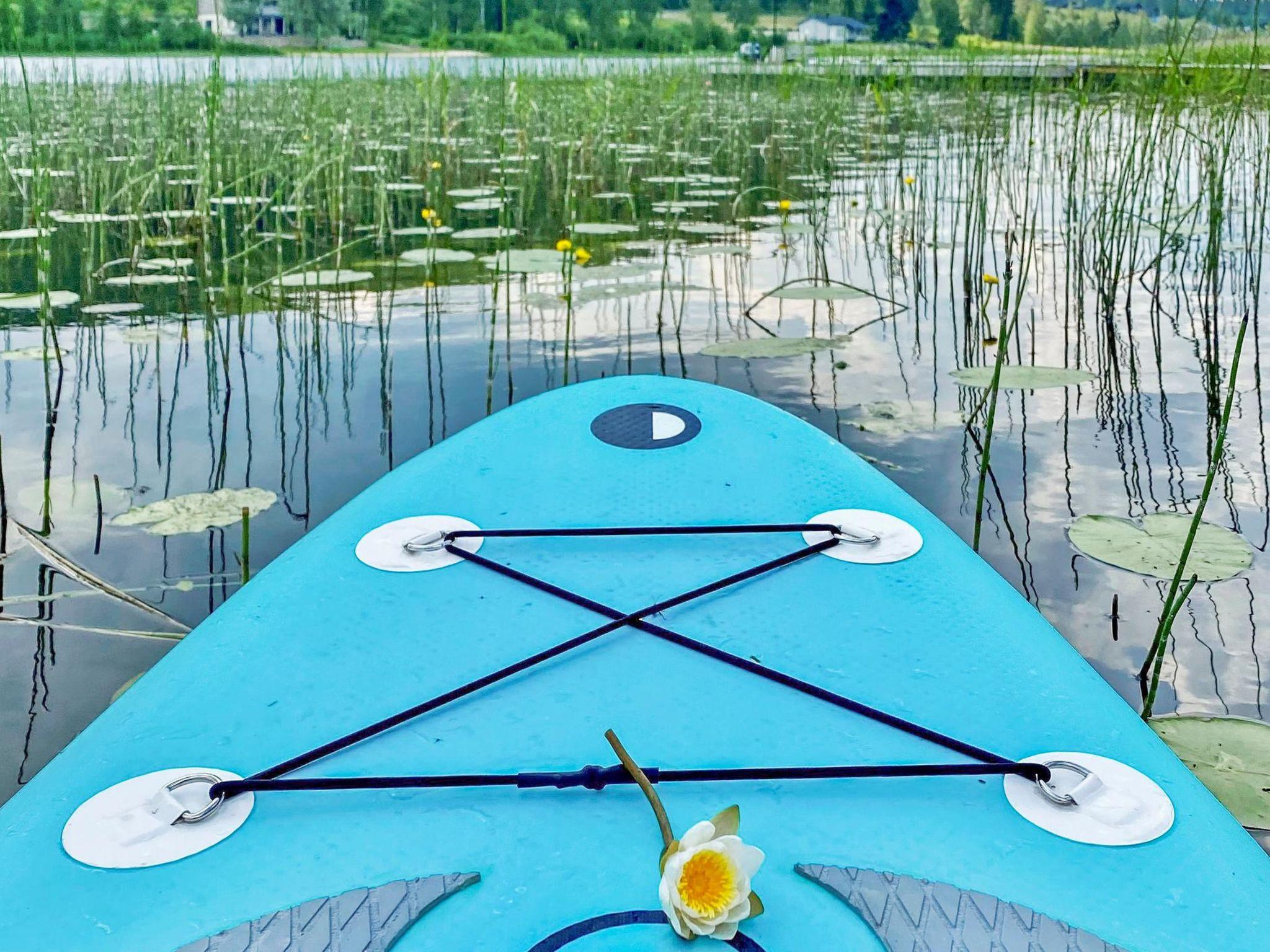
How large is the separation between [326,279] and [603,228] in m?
0.91

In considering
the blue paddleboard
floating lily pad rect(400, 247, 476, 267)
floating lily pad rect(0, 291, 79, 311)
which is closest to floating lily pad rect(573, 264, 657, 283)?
floating lily pad rect(400, 247, 476, 267)

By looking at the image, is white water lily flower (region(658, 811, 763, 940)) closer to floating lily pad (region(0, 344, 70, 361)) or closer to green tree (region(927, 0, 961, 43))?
floating lily pad (region(0, 344, 70, 361))

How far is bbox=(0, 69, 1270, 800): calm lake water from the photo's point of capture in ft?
4.75

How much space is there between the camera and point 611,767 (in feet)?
2.37

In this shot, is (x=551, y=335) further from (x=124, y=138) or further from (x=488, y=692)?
(x=124, y=138)

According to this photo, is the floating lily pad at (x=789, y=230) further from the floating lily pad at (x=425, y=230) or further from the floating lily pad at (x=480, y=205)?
the floating lily pad at (x=425, y=230)

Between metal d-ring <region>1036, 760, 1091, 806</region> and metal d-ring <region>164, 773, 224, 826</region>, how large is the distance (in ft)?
1.83

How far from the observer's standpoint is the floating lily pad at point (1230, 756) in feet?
3.24

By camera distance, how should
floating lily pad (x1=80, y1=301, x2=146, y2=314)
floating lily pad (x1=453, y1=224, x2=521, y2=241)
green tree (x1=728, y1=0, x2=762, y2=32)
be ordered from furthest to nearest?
green tree (x1=728, y1=0, x2=762, y2=32) → floating lily pad (x1=453, y1=224, x2=521, y2=241) → floating lily pad (x1=80, y1=301, x2=146, y2=314)

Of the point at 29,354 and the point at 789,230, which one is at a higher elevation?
the point at 789,230

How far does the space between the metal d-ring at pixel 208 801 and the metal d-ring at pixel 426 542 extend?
368 mm

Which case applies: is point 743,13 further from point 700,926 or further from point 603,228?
point 700,926

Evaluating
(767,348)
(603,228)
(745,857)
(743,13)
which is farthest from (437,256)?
(743,13)

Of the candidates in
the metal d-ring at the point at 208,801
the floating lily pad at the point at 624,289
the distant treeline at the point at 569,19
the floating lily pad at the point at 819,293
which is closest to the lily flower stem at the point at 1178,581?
the metal d-ring at the point at 208,801
